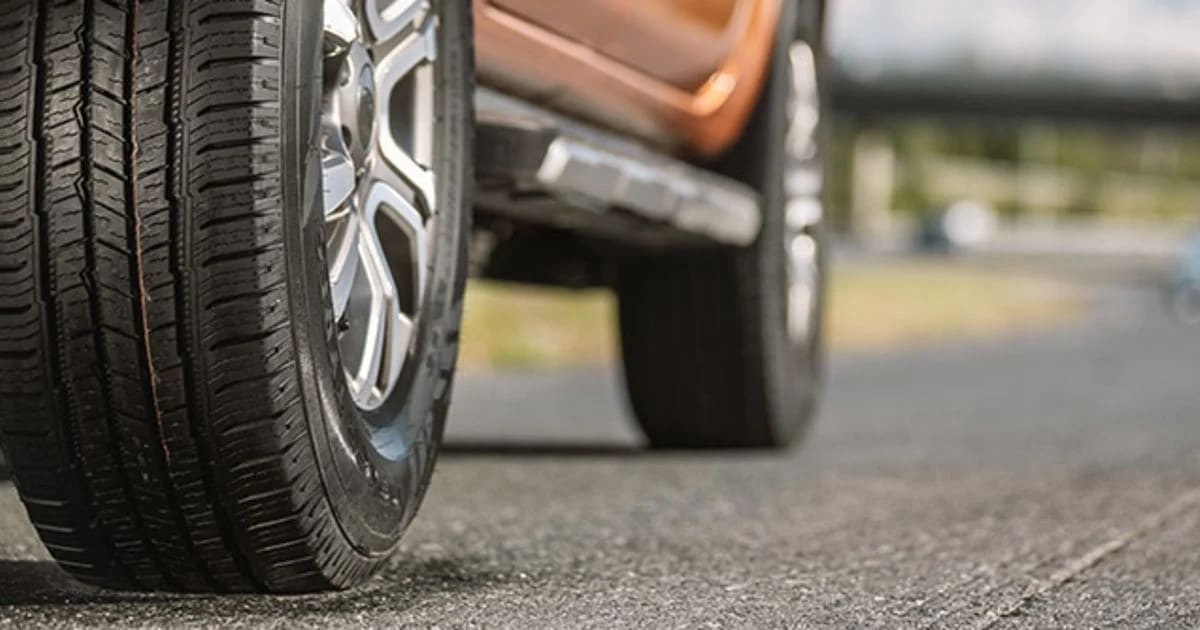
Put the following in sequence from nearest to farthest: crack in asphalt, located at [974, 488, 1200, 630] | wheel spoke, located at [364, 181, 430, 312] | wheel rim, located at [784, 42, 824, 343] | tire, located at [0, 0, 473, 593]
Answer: tire, located at [0, 0, 473, 593], crack in asphalt, located at [974, 488, 1200, 630], wheel spoke, located at [364, 181, 430, 312], wheel rim, located at [784, 42, 824, 343]

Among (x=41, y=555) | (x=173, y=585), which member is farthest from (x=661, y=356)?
(x=173, y=585)

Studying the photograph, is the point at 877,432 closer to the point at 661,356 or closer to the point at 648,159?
the point at 661,356

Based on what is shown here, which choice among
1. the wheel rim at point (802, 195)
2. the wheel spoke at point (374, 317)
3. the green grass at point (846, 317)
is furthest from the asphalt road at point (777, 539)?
the green grass at point (846, 317)

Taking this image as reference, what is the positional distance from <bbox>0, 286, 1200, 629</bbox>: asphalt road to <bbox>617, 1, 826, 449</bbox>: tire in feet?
0.35

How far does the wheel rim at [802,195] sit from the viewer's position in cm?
521

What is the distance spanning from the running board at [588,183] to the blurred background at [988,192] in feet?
4.32

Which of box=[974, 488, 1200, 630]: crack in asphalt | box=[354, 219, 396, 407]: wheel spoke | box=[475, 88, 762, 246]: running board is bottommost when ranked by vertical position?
box=[974, 488, 1200, 630]: crack in asphalt

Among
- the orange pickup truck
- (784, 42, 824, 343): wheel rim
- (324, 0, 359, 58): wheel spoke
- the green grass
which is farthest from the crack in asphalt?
the green grass

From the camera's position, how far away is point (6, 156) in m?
2.48

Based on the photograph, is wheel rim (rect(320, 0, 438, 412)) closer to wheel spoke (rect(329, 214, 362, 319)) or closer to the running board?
wheel spoke (rect(329, 214, 362, 319))

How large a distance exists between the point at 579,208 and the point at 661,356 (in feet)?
5.11

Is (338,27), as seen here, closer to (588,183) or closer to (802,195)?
(588,183)

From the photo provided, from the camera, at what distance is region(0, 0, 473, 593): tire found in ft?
7.95

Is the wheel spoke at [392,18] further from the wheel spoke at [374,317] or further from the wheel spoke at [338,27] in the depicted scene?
→ the wheel spoke at [374,317]
